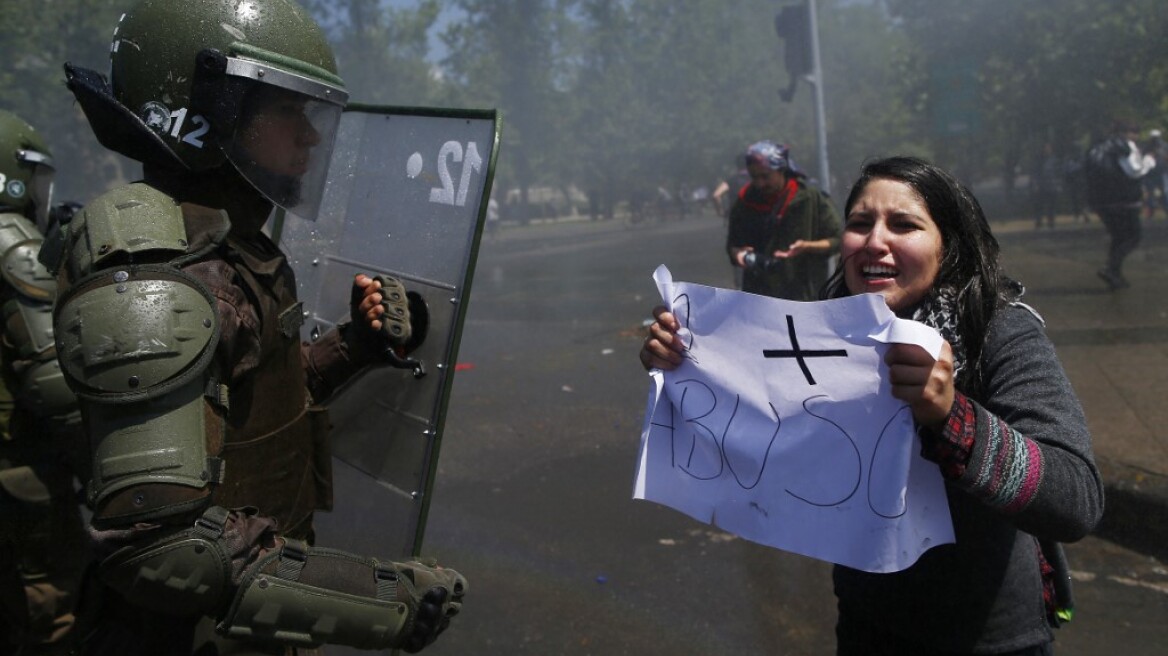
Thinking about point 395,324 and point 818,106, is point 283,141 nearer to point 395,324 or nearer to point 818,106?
point 395,324

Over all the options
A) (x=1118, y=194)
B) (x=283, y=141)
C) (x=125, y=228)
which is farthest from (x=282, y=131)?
(x=1118, y=194)

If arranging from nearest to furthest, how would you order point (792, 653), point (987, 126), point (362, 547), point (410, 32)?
point (362, 547)
point (792, 653)
point (987, 126)
point (410, 32)

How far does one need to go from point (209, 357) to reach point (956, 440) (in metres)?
1.19

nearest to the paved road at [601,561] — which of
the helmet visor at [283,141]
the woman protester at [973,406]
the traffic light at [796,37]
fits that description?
the woman protester at [973,406]

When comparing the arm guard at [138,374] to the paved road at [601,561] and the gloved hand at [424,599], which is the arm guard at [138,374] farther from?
the paved road at [601,561]

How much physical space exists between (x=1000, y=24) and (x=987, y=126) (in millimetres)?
4767

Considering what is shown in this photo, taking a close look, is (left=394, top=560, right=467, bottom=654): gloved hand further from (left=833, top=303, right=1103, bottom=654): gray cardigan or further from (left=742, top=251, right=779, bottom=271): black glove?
(left=742, top=251, right=779, bottom=271): black glove

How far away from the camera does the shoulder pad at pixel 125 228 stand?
1.49 meters

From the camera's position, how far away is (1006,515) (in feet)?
4.70

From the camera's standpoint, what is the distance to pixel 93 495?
56.1 inches

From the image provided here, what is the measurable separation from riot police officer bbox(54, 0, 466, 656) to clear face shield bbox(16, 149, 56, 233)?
1.50 meters

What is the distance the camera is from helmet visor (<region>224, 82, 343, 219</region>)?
1.75 m

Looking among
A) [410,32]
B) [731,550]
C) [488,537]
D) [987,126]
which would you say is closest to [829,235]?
[731,550]

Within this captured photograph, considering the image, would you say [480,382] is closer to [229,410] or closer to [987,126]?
Answer: [229,410]
